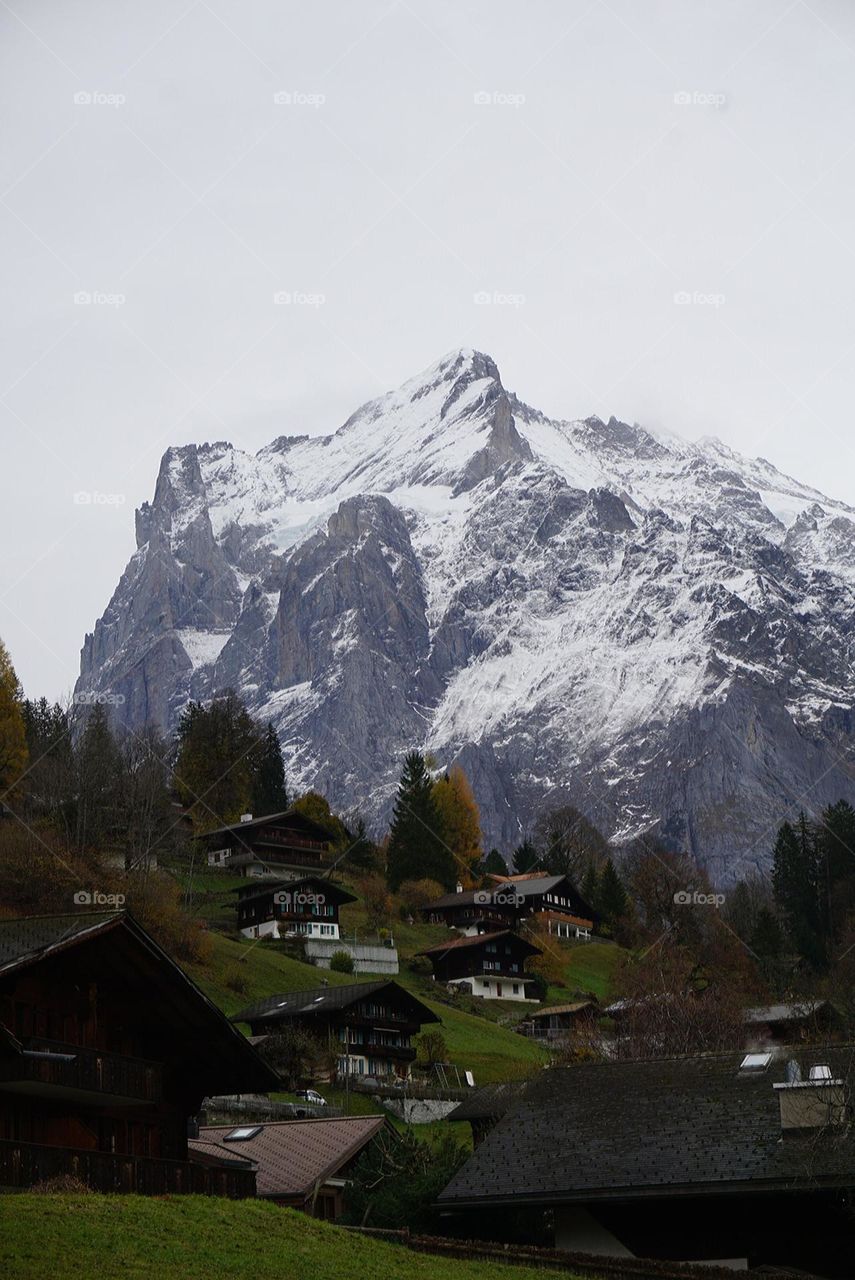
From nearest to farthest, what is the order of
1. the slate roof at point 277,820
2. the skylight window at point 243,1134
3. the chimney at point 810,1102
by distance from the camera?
the chimney at point 810,1102
the skylight window at point 243,1134
the slate roof at point 277,820

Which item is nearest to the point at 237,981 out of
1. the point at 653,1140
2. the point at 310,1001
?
the point at 310,1001

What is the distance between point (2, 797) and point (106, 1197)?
6358 cm

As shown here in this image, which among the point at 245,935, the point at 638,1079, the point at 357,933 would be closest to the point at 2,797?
the point at 245,935

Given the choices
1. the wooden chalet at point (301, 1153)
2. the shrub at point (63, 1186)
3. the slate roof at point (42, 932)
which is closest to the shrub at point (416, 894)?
the wooden chalet at point (301, 1153)

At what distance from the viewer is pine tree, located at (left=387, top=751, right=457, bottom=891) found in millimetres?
122438

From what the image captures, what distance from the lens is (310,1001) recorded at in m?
70.9

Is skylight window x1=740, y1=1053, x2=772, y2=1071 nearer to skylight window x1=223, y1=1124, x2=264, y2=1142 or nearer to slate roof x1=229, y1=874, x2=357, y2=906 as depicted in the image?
skylight window x1=223, y1=1124, x2=264, y2=1142

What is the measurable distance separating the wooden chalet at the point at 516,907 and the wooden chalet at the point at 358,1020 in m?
30.0

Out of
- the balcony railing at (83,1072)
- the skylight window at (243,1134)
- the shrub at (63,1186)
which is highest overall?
the balcony railing at (83,1072)

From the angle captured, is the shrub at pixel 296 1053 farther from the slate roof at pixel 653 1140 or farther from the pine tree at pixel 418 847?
the pine tree at pixel 418 847

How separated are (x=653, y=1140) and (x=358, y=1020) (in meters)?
40.3

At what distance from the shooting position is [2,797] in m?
86.8

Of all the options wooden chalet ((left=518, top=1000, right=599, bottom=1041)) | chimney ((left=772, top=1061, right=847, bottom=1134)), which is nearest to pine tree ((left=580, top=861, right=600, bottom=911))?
wooden chalet ((left=518, top=1000, right=599, bottom=1041))

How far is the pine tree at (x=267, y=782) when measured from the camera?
13112 cm
